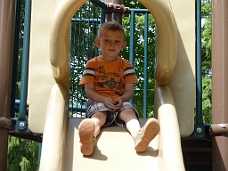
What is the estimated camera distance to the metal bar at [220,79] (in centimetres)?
402

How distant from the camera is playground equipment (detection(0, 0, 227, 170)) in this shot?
3.61 meters

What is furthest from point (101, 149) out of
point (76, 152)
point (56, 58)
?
point (56, 58)

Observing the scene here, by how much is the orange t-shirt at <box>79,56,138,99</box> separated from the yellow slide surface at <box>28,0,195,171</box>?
243mm

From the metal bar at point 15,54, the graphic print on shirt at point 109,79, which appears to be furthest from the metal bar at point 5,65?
the graphic print on shirt at point 109,79

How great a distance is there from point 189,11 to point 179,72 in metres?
0.55

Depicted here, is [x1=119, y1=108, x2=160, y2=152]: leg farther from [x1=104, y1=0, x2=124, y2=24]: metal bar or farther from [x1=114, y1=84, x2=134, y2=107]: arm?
[x1=104, y1=0, x2=124, y2=24]: metal bar

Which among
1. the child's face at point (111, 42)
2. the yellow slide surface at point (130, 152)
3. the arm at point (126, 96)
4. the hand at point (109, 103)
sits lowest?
the yellow slide surface at point (130, 152)

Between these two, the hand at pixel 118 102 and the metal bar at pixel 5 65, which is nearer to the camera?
the metal bar at pixel 5 65

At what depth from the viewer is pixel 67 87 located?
4168mm

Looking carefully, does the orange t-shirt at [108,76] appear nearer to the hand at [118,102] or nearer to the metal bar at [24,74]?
the hand at [118,102]

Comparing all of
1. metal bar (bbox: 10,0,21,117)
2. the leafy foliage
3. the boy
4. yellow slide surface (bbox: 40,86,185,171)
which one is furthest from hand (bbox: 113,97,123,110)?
the leafy foliage

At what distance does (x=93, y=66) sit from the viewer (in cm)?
433

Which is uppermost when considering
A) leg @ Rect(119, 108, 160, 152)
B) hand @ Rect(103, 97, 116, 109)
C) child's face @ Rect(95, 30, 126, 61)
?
child's face @ Rect(95, 30, 126, 61)

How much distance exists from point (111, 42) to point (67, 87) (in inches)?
21.5
